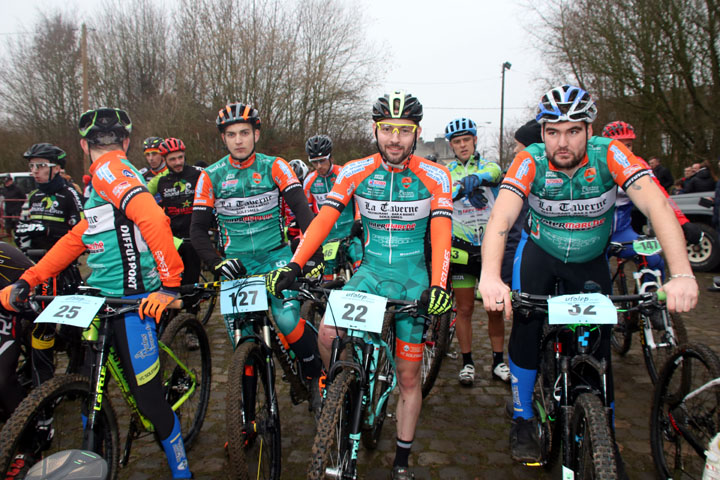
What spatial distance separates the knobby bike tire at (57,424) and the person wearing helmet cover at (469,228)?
3.12 metres

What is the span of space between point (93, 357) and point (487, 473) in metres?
2.62

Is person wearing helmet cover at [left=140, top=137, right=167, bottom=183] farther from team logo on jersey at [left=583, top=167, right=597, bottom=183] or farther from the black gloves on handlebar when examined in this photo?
the black gloves on handlebar

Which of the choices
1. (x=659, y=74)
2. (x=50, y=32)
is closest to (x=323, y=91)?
(x=659, y=74)

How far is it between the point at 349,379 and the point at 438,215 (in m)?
1.27

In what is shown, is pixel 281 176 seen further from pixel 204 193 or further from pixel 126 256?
pixel 126 256

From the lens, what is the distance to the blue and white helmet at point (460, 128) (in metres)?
4.82

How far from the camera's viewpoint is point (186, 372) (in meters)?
3.63

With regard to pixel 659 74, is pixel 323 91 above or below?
above

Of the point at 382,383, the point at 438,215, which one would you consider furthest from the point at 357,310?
the point at 438,215

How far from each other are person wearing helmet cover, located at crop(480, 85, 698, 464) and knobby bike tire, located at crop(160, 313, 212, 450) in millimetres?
2347

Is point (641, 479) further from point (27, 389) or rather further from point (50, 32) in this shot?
point (50, 32)

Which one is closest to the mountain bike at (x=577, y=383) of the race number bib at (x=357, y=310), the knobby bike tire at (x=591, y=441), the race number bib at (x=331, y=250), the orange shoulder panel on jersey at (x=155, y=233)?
the knobby bike tire at (x=591, y=441)

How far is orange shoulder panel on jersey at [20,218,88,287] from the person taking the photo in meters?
3.01

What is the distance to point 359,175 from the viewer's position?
330 centimetres
